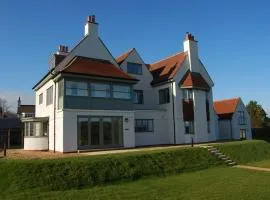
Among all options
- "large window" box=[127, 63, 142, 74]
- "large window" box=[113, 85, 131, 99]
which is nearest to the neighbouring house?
Answer: "large window" box=[127, 63, 142, 74]

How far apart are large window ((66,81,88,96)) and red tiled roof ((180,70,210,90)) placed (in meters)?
12.9

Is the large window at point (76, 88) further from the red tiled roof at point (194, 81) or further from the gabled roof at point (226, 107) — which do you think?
the gabled roof at point (226, 107)

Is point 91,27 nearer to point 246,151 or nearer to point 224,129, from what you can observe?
point 246,151

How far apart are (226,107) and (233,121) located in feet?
11.5

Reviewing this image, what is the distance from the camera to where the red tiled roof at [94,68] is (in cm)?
2595

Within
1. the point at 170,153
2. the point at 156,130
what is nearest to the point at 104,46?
the point at 156,130

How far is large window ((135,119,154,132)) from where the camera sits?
105ft

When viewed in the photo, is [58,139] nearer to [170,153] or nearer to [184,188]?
[170,153]

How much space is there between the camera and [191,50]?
36.5m

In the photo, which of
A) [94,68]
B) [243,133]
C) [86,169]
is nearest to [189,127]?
[94,68]

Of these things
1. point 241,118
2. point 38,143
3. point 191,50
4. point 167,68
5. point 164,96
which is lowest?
point 38,143

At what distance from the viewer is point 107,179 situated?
17.1 metres

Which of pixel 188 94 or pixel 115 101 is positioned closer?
A: pixel 115 101

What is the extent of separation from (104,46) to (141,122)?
29.4 ft
